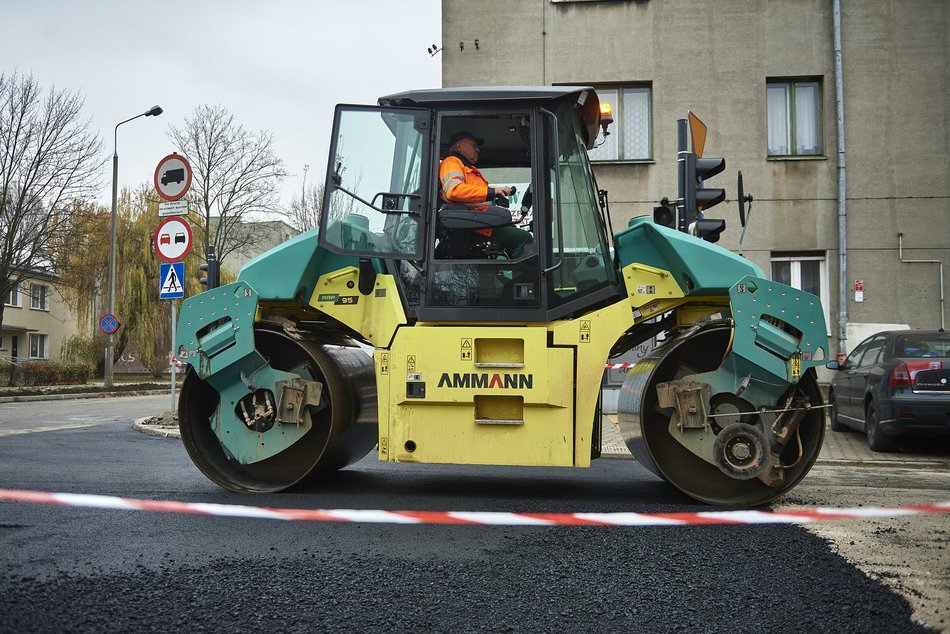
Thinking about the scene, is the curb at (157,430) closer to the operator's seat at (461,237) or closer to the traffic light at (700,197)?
the operator's seat at (461,237)

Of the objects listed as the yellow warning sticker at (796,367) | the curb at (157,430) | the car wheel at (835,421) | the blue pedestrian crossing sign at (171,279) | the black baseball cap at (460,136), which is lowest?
the curb at (157,430)

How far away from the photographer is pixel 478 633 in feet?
10.0

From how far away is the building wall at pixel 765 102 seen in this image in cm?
1523

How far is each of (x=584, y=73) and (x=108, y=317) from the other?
61.7 feet

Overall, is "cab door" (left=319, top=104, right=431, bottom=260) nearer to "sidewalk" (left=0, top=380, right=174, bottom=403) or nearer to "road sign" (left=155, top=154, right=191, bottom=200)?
"road sign" (left=155, top=154, right=191, bottom=200)

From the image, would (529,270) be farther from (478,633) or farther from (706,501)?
(478,633)

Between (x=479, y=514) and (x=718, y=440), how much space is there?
1.63m

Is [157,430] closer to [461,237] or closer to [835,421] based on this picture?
[461,237]

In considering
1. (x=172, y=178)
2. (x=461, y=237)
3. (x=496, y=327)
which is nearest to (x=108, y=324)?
(x=172, y=178)

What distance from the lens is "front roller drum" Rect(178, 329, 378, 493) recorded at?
6.12m

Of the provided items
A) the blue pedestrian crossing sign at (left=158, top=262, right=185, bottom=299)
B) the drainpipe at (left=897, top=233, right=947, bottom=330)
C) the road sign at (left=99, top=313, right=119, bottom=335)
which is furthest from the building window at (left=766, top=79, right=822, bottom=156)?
the road sign at (left=99, top=313, right=119, bottom=335)

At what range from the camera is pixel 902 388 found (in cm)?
971

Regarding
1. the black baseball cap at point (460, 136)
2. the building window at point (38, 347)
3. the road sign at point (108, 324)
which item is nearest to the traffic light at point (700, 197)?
the black baseball cap at point (460, 136)

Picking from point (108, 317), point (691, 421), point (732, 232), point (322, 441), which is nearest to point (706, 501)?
point (691, 421)
